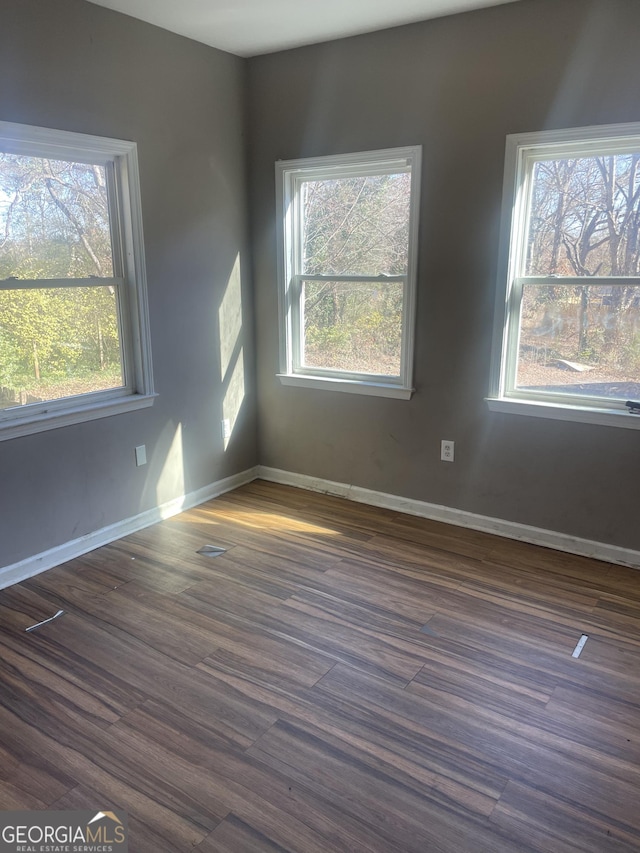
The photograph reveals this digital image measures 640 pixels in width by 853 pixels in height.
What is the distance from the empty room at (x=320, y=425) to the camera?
74.8 inches

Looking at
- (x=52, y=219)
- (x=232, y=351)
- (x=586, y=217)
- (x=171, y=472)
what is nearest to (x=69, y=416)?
(x=171, y=472)

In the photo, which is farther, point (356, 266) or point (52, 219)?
point (356, 266)

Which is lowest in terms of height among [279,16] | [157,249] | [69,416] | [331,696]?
[331,696]

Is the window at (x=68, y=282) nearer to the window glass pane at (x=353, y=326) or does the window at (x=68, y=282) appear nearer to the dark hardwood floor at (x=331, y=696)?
the dark hardwood floor at (x=331, y=696)

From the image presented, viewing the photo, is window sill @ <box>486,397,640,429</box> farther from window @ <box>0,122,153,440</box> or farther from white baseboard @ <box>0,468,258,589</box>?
window @ <box>0,122,153,440</box>

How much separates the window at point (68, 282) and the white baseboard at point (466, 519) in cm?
125

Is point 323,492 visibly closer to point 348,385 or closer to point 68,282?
point 348,385

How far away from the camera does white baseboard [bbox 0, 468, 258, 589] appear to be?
9.82 ft

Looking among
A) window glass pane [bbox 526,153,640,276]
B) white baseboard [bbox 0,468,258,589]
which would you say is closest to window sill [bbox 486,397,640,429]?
window glass pane [bbox 526,153,640,276]

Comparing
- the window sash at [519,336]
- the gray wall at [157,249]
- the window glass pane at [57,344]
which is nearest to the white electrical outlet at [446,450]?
the window sash at [519,336]

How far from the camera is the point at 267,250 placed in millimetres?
4066

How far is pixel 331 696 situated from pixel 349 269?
97.3 inches

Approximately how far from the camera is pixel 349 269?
379 centimetres

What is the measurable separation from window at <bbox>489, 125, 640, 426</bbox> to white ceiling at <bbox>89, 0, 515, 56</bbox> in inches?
31.2
